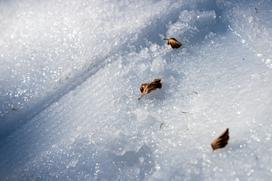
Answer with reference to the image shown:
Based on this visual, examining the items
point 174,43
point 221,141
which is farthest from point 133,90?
point 221,141

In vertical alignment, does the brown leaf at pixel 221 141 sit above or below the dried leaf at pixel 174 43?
below

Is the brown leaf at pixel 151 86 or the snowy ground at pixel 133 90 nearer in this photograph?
the snowy ground at pixel 133 90

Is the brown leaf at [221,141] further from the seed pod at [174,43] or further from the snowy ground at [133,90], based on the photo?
the seed pod at [174,43]

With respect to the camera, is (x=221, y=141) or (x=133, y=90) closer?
(x=221, y=141)

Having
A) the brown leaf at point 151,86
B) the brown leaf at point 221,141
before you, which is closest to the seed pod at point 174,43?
the brown leaf at point 151,86

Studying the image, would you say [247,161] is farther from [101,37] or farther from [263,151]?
[101,37]

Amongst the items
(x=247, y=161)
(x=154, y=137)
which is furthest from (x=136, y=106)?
(x=247, y=161)

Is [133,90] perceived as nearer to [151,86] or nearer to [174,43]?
[151,86]
